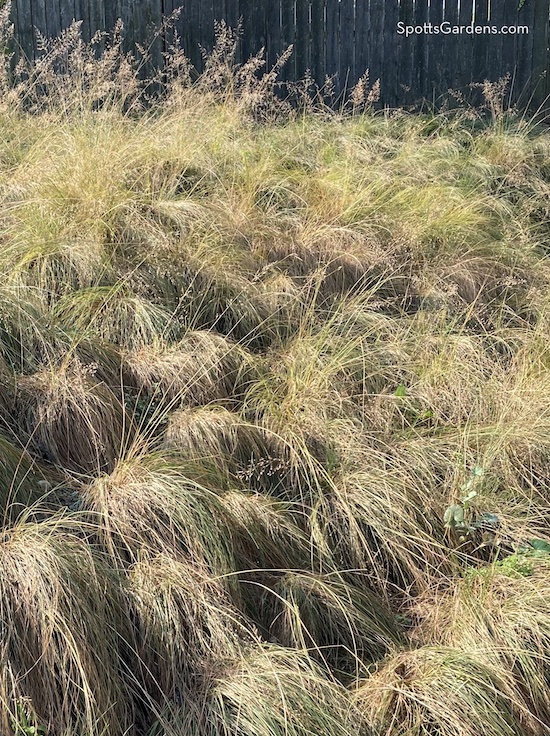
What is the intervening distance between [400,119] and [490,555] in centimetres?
480

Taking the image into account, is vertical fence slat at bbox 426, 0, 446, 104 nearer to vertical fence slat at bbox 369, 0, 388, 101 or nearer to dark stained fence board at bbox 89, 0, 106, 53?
vertical fence slat at bbox 369, 0, 388, 101

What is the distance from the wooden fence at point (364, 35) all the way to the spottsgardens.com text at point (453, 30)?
0.04 feet

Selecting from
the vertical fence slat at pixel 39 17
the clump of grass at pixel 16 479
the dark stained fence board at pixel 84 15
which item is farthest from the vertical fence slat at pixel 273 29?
the clump of grass at pixel 16 479

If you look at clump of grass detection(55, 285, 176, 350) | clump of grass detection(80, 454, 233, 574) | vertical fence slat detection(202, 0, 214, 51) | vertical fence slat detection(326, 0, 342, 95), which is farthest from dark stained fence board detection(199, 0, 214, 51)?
clump of grass detection(80, 454, 233, 574)

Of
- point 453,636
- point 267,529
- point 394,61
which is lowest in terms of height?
point 453,636

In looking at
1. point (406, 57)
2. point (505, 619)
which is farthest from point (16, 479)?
point (406, 57)

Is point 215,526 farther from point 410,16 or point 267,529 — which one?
point 410,16

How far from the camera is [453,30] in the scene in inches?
279

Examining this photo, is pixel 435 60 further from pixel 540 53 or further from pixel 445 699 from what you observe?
pixel 445 699

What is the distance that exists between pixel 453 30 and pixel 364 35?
816 mm

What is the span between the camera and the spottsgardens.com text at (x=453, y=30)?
7.04 m

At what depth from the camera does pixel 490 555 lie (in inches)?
110

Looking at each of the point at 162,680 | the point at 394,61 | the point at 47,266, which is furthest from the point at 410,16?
the point at 162,680

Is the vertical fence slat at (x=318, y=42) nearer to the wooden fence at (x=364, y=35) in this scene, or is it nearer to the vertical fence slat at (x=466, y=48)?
the wooden fence at (x=364, y=35)
